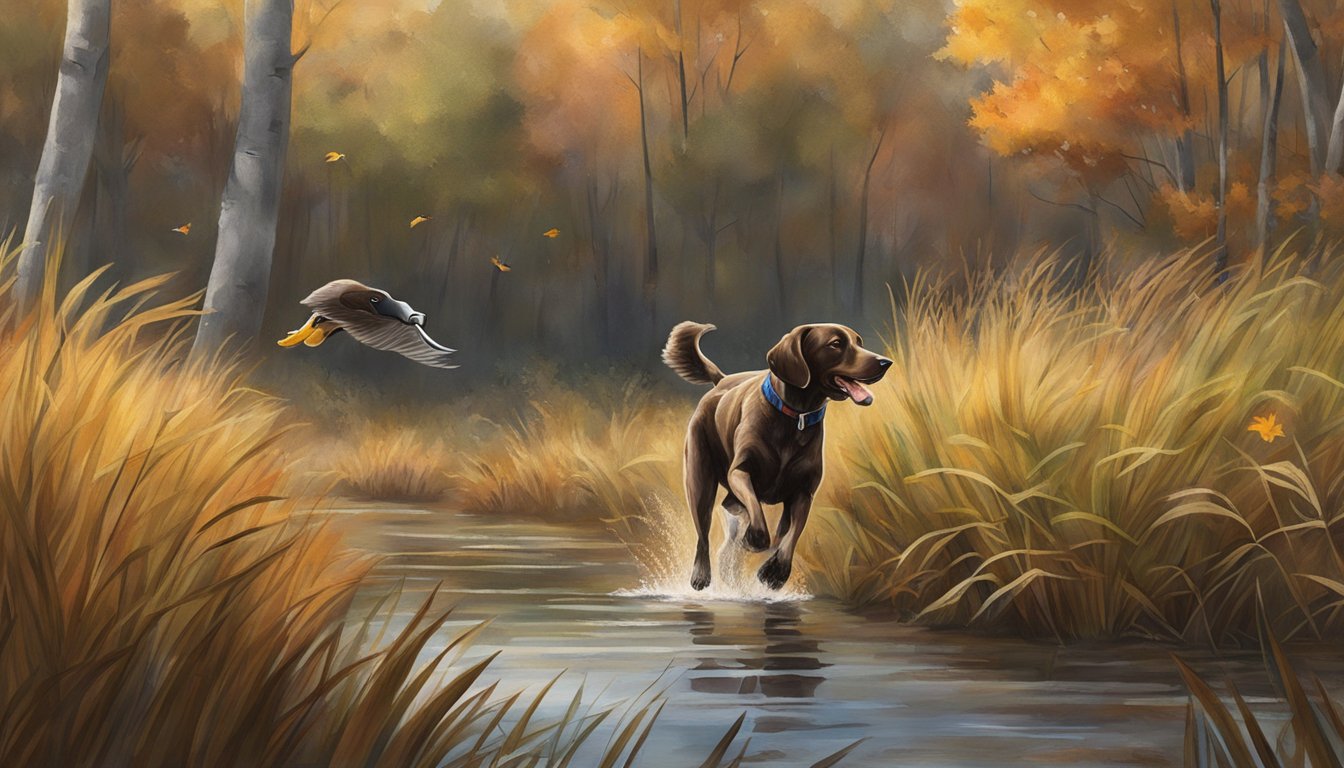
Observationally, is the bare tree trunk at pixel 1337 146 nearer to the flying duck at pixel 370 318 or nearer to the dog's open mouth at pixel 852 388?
the dog's open mouth at pixel 852 388

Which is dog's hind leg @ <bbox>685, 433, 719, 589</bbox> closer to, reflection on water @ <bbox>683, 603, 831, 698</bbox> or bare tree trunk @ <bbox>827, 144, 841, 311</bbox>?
reflection on water @ <bbox>683, 603, 831, 698</bbox>

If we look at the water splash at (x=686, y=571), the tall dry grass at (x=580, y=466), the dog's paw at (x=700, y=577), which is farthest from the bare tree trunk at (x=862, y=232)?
the dog's paw at (x=700, y=577)

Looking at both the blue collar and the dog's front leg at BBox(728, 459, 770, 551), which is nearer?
the dog's front leg at BBox(728, 459, 770, 551)

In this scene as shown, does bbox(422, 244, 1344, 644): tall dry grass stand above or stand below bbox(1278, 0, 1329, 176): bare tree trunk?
below

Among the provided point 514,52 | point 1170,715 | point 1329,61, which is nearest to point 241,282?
point 1170,715

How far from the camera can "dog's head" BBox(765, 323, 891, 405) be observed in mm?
9906

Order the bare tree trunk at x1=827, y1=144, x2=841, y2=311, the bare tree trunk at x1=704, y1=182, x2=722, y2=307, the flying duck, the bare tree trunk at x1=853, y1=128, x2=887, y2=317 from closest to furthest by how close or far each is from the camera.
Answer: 1. the flying duck
2. the bare tree trunk at x1=704, y1=182, x2=722, y2=307
3. the bare tree trunk at x1=853, y1=128, x2=887, y2=317
4. the bare tree trunk at x1=827, y1=144, x2=841, y2=311

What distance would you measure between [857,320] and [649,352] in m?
4.25

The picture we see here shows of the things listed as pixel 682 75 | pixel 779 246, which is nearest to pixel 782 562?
pixel 682 75

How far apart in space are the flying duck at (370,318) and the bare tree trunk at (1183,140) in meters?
16.8

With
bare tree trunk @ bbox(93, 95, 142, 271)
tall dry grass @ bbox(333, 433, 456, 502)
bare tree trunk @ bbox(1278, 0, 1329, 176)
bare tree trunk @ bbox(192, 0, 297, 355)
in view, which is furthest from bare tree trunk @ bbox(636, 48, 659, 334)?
bare tree trunk @ bbox(192, 0, 297, 355)

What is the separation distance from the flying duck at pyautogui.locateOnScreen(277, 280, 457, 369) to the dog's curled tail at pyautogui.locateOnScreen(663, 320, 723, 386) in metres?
2.90

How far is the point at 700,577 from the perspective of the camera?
1090cm

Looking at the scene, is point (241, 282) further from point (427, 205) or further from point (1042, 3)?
point (427, 205)
